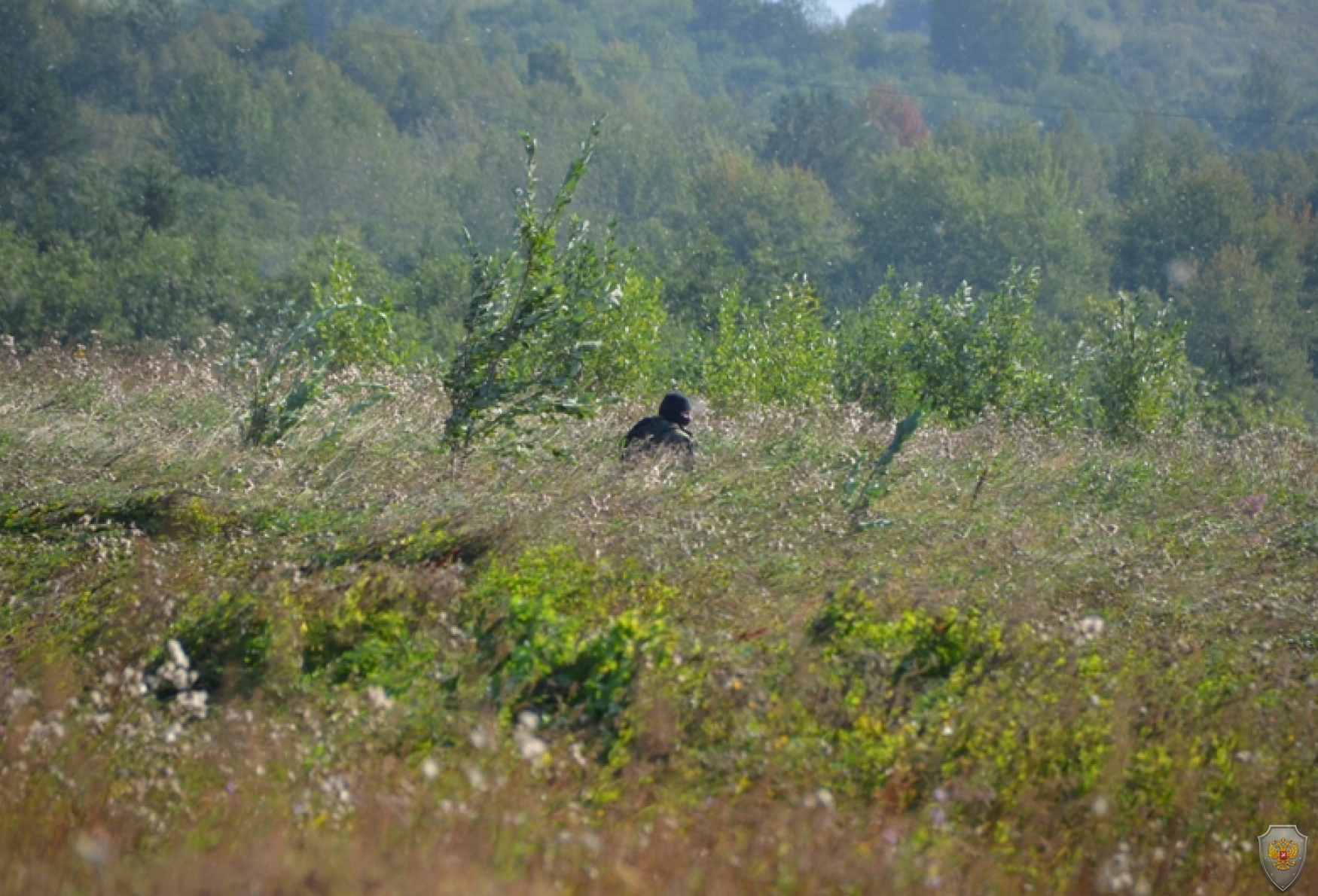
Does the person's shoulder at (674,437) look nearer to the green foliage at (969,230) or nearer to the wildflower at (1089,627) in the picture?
the wildflower at (1089,627)

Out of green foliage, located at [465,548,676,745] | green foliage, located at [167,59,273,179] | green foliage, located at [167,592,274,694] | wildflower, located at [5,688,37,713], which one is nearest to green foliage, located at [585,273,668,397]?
green foliage, located at [465,548,676,745]

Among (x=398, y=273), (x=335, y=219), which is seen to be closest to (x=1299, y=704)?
(x=398, y=273)

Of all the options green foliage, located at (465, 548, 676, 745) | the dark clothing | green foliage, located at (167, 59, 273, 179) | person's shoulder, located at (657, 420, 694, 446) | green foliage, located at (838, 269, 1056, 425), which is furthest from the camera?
green foliage, located at (167, 59, 273, 179)

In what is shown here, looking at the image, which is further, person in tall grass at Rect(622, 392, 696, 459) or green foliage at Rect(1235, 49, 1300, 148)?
green foliage at Rect(1235, 49, 1300, 148)

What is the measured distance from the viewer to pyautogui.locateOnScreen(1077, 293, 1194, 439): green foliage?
1936 centimetres

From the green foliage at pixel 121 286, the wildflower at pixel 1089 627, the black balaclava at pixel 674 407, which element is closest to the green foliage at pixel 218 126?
the green foliage at pixel 121 286

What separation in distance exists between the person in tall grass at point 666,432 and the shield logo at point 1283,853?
497cm

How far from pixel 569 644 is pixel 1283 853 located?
2.76 metres

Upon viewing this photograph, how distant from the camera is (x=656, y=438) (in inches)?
364

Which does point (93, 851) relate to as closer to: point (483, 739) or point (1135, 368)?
point (483, 739)

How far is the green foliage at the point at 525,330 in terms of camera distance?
938 cm

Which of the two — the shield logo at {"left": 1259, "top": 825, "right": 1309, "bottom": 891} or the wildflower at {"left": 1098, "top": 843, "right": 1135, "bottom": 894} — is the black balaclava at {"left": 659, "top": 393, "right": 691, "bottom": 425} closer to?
the shield logo at {"left": 1259, "top": 825, "right": 1309, "bottom": 891}

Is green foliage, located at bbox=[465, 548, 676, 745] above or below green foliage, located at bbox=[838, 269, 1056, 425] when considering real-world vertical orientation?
above

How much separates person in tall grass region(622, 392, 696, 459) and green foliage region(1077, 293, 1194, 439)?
35.9ft
